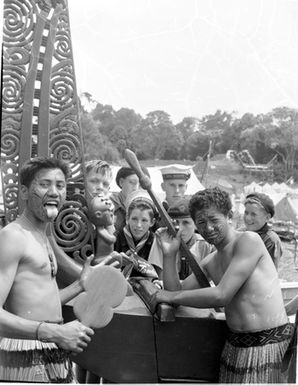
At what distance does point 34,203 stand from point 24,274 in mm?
271

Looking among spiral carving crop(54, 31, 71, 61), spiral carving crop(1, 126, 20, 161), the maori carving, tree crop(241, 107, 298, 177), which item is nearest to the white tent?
the maori carving

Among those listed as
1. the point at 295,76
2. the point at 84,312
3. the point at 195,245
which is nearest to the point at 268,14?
the point at 295,76

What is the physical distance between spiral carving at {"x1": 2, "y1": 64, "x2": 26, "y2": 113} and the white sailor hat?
2.16 feet

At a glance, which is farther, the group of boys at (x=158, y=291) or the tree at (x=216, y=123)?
the tree at (x=216, y=123)

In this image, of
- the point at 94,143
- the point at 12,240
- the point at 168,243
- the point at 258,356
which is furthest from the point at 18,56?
the point at 258,356

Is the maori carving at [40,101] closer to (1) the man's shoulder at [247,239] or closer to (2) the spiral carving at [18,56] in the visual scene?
(2) the spiral carving at [18,56]

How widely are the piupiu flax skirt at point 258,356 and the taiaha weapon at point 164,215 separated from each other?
263mm

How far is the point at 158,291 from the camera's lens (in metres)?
2.46

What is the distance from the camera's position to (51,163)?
233 centimetres

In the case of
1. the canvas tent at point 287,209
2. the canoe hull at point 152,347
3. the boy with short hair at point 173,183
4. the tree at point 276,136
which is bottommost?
the canoe hull at point 152,347

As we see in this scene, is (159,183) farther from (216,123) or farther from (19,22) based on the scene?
(19,22)

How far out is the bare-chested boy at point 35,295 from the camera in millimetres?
2135

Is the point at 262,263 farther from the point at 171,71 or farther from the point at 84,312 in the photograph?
the point at 171,71

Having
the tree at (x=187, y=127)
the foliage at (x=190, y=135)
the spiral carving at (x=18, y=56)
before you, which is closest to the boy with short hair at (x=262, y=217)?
the foliage at (x=190, y=135)
